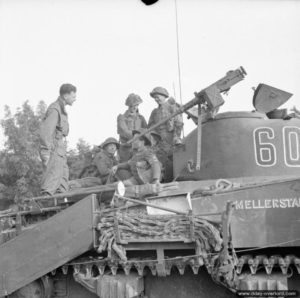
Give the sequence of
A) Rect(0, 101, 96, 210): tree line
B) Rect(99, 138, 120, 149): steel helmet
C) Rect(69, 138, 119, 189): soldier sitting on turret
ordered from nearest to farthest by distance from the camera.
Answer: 1. Rect(69, 138, 119, 189): soldier sitting on turret
2. Rect(99, 138, 120, 149): steel helmet
3. Rect(0, 101, 96, 210): tree line

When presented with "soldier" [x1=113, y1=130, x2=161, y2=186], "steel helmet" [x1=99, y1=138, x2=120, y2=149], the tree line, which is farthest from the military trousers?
the tree line

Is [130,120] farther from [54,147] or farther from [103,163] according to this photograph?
[54,147]

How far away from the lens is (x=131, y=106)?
1007cm

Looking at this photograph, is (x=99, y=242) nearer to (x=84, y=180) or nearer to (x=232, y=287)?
(x=232, y=287)

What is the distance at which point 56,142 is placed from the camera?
8.05 meters

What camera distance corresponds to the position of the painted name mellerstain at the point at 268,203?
6043 millimetres

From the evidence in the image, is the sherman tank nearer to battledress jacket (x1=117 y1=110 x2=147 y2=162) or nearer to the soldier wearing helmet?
the soldier wearing helmet

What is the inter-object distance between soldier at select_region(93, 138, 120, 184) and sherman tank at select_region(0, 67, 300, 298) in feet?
6.43

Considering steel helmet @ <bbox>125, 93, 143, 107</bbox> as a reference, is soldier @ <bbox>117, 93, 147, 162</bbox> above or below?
below

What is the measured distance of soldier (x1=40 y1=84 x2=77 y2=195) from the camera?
779cm

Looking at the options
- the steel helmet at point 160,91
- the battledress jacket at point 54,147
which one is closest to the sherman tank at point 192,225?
the battledress jacket at point 54,147

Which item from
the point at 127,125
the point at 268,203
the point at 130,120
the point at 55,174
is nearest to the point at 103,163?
the point at 127,125

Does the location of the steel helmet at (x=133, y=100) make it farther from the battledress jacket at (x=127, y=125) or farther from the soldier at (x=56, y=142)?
the soldier at (x=56, y=142)

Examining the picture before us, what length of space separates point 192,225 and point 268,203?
956 mm
